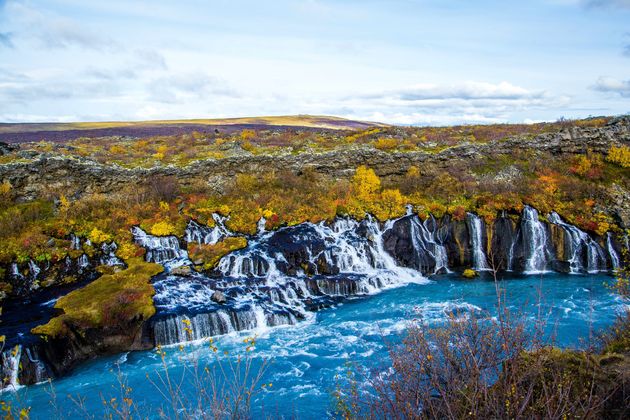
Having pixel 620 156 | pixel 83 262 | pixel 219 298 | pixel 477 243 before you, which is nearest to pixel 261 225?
pixel 219 298

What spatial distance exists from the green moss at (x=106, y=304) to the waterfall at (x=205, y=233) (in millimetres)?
4789

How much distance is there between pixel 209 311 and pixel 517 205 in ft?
72.6

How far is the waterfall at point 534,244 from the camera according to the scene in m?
27.6

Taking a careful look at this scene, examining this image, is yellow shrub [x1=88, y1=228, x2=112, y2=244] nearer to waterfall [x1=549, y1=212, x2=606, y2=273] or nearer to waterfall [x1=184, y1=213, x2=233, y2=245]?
waterfall [x1=184, y1=213, x2=233, y2=245]

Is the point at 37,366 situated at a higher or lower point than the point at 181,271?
lower

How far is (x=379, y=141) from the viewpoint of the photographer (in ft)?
132

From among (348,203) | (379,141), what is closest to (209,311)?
(348,203)

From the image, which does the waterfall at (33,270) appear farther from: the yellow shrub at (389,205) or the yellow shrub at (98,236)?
the yellow shrub at (389,205)

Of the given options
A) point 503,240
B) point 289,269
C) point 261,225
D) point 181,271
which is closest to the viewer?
point 181,271

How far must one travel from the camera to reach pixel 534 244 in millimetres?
27953

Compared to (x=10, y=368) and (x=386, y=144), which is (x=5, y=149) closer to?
(x=10, y=368)

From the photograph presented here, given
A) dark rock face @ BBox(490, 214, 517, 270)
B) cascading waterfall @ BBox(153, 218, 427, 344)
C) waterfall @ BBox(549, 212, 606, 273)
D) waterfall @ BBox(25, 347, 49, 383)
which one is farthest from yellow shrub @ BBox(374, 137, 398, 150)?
waterfall @ BBox(25, 347, 49, 383)

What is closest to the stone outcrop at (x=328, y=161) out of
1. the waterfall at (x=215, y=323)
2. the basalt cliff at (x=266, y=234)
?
the basalt cliff at (x=266, y=234)

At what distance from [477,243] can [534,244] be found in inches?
145
